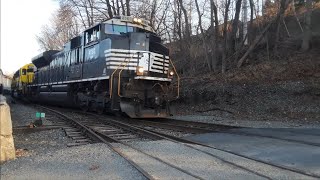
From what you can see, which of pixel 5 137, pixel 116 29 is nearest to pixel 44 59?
pixel 116 29

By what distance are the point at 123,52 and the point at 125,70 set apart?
69cm

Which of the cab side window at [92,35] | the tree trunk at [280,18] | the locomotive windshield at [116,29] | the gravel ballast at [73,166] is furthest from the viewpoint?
the tree trunk at [280,18]

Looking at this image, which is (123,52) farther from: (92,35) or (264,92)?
(264,92)

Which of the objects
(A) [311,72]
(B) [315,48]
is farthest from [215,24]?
(A) [311,72]

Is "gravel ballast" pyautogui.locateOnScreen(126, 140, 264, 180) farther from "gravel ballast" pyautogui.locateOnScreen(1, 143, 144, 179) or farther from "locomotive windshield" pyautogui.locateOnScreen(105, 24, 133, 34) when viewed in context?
"locomotive windshield" pyautogui.locateOnScreen(105, 24, 133, 34)

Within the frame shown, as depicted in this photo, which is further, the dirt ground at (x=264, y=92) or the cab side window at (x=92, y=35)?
the dirt ground at (x=264, y=92)

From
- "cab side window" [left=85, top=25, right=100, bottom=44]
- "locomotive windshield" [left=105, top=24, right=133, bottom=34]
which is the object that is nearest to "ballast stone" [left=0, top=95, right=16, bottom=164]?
"locomotive windshield" [left=105, top=24, right=133, bottom=34]

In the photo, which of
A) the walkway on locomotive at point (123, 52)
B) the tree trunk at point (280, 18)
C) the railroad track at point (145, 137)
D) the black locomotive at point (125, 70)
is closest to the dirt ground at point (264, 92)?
the tree trunk at point (280, 18)

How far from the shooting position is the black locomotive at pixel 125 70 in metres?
14.8

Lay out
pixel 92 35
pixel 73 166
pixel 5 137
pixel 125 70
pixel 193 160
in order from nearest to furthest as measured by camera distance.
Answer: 1. pixel 73 166
2. pixel 193 160
3. pixel 5 137
4. pixel 125 70
5. pixel 92 35

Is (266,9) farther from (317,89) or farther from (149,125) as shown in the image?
(149,125)

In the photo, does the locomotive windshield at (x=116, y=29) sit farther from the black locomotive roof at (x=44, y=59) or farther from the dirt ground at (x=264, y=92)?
the black locomotive roof at (x=44, y=59)

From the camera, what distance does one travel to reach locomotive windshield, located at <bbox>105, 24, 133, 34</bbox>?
51.5 ft

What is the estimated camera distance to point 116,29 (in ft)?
52.0
